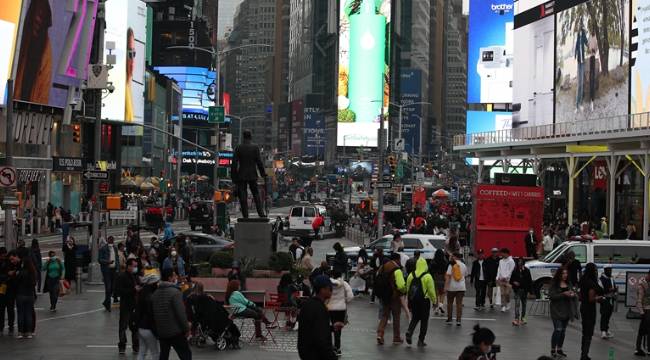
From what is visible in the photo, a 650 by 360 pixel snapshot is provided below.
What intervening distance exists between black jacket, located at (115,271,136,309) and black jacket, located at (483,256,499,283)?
428 inches

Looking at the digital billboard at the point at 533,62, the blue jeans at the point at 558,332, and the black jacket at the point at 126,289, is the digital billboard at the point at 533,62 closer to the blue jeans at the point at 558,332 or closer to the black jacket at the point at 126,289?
the blue jeans at the point at 558,332

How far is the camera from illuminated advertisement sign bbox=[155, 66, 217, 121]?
170 metres

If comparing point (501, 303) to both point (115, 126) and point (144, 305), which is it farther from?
point (115, 126)

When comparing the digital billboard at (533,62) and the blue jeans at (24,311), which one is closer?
the blue jeans at (24,311)

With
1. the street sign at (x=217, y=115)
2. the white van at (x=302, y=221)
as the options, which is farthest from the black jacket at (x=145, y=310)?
the white van at (x=302, y=221)

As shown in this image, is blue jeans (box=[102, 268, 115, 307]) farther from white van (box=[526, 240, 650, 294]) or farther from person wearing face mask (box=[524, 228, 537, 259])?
person wearing face mask (box=[524, 228, 537, 259])

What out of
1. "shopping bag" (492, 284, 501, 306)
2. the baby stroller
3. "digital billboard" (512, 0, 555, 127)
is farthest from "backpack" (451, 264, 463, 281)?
"digital billboard" (512, 0, 555, 127)

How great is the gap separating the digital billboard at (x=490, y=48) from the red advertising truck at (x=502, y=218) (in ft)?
274

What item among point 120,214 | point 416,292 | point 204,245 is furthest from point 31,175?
point 416,292

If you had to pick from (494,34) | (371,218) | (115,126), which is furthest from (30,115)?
(494,34)

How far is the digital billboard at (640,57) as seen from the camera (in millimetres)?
55875

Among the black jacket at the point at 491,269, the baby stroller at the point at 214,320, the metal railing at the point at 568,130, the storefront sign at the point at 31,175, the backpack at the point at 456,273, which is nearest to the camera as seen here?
the baby stroller at the point at 214,320

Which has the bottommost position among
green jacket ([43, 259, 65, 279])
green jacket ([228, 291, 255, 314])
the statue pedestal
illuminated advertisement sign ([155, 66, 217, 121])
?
green jacket ([228, 291, 255, 314])

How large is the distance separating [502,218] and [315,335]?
29679 mm
